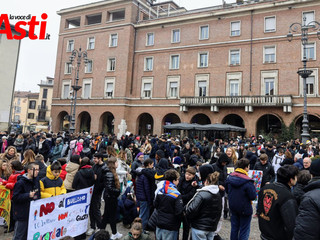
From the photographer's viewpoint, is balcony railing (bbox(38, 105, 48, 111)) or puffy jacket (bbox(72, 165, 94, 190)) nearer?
puffy jacket (bbox(72, 165, 94, 190))

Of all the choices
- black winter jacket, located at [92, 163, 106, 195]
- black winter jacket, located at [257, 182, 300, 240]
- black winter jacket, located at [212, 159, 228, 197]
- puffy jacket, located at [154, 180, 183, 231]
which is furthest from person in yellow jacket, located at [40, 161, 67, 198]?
black winter jacket, located at [212, 159, 228, 197]

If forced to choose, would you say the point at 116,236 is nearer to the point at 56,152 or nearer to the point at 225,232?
the point at 225,232

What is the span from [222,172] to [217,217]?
8.15 feet

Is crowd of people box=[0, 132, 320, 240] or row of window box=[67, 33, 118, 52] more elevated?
row of window box=[67, 33, 118, 52]

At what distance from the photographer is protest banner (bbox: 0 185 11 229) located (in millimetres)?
5784

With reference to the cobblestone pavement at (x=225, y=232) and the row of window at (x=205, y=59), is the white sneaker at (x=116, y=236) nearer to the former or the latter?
the cobblestone pavement at (x=225, y=232)

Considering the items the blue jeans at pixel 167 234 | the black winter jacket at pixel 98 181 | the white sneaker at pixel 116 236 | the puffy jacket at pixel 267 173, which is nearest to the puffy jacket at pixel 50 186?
the black winter jacket at pixel 98 181

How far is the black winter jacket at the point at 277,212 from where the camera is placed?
3203 mm

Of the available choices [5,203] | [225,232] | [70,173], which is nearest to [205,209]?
[225,232]

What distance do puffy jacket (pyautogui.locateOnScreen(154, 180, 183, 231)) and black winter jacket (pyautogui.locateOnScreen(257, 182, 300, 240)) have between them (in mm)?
1300

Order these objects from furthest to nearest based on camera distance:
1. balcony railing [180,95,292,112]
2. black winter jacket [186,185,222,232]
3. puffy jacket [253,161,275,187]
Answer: balcony railing [180,95,292,112], puffy jacket [253,161,275,187], black winter jacket [186,185,222,232]

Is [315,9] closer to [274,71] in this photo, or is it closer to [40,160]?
[274,71]

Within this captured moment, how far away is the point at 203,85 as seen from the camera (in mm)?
28922

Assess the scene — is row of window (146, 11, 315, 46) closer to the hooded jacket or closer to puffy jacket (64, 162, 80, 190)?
the hooded jacket
